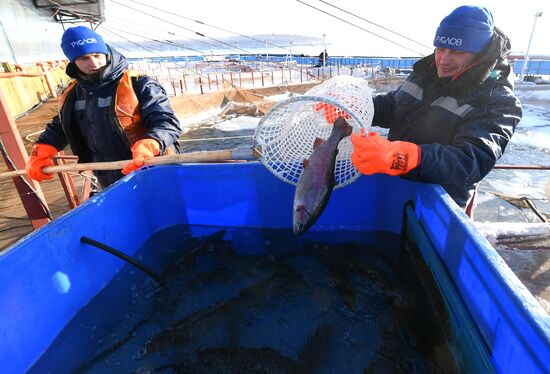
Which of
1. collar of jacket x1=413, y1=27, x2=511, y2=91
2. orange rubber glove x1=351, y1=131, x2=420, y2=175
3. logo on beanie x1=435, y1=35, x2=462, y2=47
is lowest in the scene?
orange rubber glove x1=351, y1=131, x2=420, y2=175

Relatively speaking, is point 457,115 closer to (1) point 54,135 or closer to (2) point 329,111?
(2) point 329,111

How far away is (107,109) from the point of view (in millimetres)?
3238

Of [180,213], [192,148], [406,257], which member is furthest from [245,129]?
[406,257]

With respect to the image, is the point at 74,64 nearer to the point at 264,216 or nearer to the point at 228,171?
Result: the point at 228,171

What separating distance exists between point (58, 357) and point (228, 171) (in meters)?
1.95

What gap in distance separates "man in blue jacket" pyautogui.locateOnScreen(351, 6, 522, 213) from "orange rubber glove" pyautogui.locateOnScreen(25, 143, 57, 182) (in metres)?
3.30

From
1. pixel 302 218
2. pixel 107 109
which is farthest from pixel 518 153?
pixel 107 109

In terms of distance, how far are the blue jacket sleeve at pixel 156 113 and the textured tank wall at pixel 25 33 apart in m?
15.3

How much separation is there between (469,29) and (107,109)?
10.4ft

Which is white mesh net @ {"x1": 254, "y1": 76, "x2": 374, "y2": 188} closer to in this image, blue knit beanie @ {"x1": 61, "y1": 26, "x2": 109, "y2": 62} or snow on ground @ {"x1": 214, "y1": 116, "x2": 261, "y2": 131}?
blue knit beanie @ {"x1": 61, "y1": 26, "x2": 109, "y2": 62}

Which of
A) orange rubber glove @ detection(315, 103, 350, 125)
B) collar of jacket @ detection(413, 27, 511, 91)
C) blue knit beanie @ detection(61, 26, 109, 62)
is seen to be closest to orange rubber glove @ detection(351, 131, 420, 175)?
collar of jacket @ detection(413, 27, 511, 91)

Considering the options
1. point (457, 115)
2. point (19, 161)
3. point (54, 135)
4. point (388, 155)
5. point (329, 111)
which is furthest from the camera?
point (19, 161)

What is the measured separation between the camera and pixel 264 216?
11.3ft

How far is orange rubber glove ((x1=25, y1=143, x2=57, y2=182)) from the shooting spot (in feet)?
11.4
